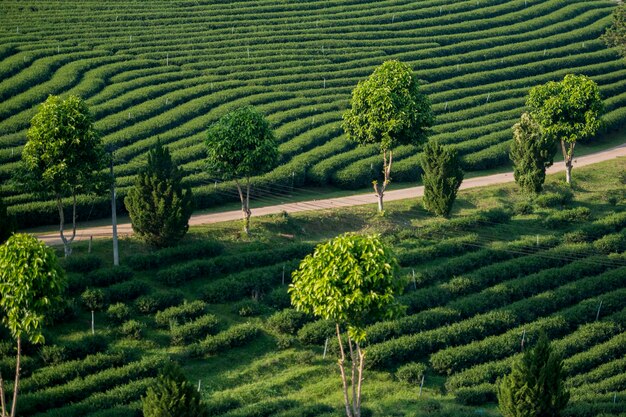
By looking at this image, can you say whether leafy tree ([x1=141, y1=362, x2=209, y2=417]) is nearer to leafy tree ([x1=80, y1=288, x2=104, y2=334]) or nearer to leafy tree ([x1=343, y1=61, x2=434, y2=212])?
leafy tree ([x1=80, y1=288, x2=104, y2=334])

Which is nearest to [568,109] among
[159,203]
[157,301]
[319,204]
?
[319,204]

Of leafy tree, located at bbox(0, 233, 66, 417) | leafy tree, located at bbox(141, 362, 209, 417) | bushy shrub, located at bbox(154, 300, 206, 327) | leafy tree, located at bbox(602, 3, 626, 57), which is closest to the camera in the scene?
leafy tree, located at bbox(141, 362, 209, 417)

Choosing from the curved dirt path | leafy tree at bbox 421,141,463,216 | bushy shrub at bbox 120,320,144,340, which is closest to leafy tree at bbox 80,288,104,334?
bushy shrub at bbox 120,320,144,340

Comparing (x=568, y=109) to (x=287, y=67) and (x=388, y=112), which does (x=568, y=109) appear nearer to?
(x=388, y=112)

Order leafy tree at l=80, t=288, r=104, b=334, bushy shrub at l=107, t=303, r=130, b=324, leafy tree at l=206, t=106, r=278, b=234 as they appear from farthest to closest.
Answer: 1. leafy tree at l=206, t=106, r=278, b=234
2. leafy tree at l=80, t=288, r=104, b=334
3. bushy shrub at l=107, t=303, r=130, b=324

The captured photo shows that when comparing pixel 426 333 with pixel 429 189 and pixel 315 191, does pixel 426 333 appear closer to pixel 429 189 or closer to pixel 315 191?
pixel 429 189

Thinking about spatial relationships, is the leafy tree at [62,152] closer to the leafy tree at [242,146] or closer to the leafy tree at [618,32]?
the leafy tree at [242,146]
